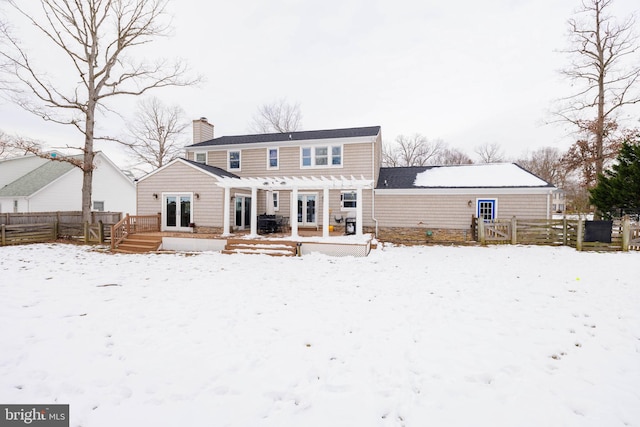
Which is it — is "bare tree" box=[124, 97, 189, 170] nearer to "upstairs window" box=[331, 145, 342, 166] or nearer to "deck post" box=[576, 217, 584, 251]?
"upstairs window" box=[331, 145, 342, 166]

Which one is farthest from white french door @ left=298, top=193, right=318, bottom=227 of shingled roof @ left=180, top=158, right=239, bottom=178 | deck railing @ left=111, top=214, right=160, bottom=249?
deck railing @ left=111, top=214, right=160, bottom=249

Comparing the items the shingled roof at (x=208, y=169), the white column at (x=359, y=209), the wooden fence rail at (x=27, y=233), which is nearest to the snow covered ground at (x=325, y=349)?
the white column at (x=359, y=209)

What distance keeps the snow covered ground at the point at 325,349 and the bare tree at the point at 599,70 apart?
15.8 m

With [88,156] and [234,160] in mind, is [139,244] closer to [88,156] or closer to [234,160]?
[88,156]

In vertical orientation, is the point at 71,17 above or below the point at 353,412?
above

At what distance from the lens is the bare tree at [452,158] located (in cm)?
4544

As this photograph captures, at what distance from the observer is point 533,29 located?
14672 millimetres

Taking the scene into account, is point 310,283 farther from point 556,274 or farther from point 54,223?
point 54,223

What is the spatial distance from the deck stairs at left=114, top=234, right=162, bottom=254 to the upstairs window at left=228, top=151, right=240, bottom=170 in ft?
22.4

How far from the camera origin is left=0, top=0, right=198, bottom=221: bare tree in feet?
45.8

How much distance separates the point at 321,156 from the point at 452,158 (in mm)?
37672

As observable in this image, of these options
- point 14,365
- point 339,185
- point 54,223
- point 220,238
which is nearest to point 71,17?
point 54,223

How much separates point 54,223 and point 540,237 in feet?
80.5

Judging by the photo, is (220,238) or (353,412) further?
(220,238)
